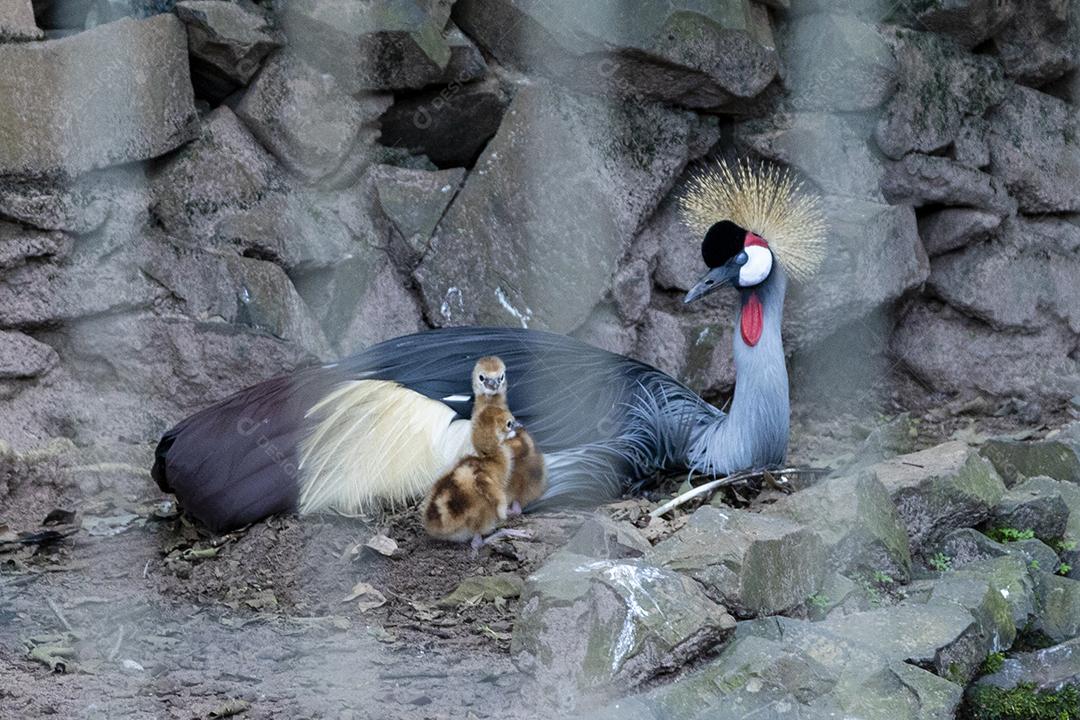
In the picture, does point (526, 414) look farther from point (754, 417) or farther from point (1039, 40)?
point (1039, 40)

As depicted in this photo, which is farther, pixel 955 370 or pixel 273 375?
pixel 955 370

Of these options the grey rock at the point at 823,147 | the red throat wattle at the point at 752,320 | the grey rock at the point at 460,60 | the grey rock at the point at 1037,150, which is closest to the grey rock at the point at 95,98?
the grey rock at the point at 460,60

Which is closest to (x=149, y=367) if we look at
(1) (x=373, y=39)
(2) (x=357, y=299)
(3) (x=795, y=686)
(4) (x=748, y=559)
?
(2) (x=357, y=299)

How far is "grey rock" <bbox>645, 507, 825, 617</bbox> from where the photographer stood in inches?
94.7

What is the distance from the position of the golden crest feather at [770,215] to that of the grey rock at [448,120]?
1.63 feet

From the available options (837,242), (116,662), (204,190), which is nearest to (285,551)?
(116,662)

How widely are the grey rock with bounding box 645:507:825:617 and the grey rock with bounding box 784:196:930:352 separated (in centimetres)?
154

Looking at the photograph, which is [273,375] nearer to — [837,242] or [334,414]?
[334,414]

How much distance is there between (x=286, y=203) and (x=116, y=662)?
55.1 inches

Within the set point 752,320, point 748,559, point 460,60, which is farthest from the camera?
point 460,60

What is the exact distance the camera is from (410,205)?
3658 millimetres

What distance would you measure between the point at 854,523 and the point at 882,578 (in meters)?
0.11

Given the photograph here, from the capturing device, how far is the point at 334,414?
3.10 meters

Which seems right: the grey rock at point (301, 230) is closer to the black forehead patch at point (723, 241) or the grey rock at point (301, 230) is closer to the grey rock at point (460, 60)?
the grey rock at point (460, 60)
